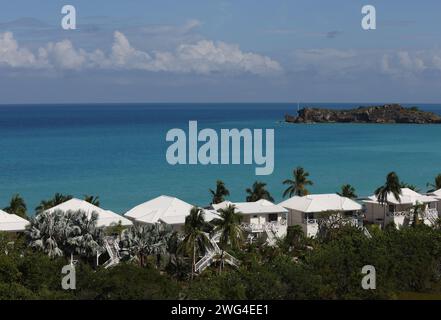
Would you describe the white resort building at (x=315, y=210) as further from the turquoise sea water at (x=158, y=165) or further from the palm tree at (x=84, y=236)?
the turquoise sea water at (x=158, y=165)

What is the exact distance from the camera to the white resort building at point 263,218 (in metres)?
40.4

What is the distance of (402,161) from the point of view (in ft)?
352

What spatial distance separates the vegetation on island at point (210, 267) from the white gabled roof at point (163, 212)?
399 cm

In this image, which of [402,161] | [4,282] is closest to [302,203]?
[4,282]

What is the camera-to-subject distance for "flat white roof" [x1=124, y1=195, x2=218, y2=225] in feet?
124

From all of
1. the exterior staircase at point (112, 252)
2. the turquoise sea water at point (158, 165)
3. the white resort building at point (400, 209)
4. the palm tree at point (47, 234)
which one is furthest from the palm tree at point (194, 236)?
the turquoise sea water at point (158, 165)

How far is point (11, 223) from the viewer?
3597cm

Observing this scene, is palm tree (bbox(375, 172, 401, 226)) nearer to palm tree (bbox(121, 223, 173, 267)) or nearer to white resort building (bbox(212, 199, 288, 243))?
white resort building (bbox(212, 199, 288, 243))

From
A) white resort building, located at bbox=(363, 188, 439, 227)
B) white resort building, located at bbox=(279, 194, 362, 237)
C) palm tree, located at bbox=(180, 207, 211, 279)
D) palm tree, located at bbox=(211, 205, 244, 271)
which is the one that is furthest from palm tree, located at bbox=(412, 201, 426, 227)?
palm tree, located at bbox=(180, 207, 211, 279)

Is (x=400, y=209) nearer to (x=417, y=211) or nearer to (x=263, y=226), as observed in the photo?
(x=417, y=211)

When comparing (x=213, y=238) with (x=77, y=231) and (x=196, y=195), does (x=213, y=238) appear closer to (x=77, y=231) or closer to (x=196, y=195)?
(x=77, y=231)

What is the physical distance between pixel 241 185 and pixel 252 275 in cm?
5839

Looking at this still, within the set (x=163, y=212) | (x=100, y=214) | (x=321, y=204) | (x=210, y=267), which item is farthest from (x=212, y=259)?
(x=321, y=204)

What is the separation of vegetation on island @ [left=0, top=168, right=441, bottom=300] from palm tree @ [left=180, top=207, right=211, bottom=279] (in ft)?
0.16
